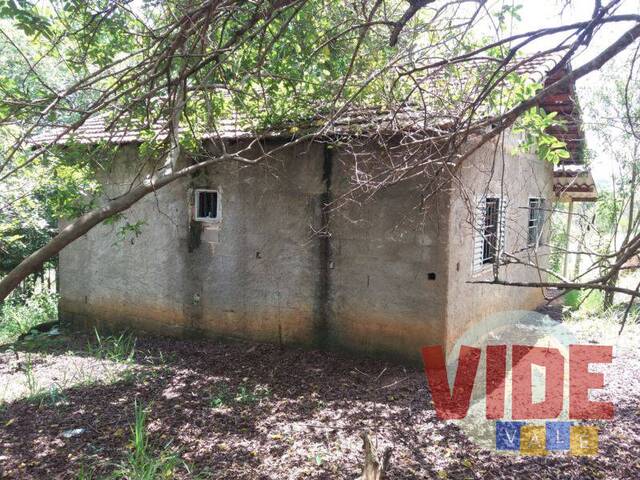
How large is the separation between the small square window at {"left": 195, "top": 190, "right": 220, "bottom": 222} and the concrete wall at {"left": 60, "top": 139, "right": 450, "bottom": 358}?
14 centimetres

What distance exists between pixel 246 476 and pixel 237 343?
3.90 metres

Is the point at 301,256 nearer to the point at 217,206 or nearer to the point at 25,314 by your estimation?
the point at 217,206

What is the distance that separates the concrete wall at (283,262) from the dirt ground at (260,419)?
527 mm

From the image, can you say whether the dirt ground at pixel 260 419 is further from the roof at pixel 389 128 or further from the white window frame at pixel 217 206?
the roof at pixel 389 128

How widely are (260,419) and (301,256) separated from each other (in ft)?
9.07

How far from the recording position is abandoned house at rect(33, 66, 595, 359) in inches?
264

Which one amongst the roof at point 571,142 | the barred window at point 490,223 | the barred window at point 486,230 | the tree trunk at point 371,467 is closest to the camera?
the tree trunk at point 371,467

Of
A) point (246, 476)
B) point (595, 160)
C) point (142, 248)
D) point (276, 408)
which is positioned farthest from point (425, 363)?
point (595, 160)

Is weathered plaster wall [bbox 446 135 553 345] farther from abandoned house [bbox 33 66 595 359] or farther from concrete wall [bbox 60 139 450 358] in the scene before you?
concrete wall [bbox 60 139 450 358]

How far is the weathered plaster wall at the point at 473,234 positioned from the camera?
666cm

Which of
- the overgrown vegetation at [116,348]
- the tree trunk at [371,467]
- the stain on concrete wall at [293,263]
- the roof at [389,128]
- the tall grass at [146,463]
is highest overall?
the roof at [389,128]

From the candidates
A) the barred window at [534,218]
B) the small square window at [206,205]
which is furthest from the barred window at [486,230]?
the small square window at [206,205]

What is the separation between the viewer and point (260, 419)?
208 inches

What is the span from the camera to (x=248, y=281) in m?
7.89
